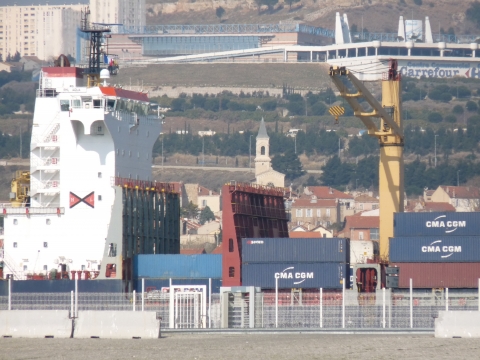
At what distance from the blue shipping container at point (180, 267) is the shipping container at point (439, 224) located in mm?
9145

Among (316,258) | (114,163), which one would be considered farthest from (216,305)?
(114,163)

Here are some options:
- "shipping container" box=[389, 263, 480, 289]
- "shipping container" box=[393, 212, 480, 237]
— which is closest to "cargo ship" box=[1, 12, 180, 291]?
"shipping container" box=[393, 212, 480, 237]

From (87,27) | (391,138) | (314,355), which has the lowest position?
(314,355)

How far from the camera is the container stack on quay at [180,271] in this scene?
5675 cm

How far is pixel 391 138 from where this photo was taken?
Result: 200ft

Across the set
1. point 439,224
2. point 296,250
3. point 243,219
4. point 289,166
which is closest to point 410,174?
point 289,166

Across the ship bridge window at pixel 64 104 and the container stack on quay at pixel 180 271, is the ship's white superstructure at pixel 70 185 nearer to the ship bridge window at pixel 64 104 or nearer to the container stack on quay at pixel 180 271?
the ship bridge window at pixel 64 104

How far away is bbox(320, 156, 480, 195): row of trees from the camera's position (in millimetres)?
173000

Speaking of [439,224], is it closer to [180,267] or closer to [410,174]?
[180,267]

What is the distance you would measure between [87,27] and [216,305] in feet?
89.9

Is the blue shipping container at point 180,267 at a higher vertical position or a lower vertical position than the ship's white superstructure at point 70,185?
lower

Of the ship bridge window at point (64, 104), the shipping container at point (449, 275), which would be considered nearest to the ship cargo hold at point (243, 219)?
the shipping container at point (449, 275)

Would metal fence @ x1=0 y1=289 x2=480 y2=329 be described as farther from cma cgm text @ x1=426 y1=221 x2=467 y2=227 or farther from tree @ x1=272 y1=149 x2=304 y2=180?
tree @ x1=272 y1=149 x2=304 y2=180

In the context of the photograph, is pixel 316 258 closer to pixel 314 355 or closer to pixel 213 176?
pixel 314 355
